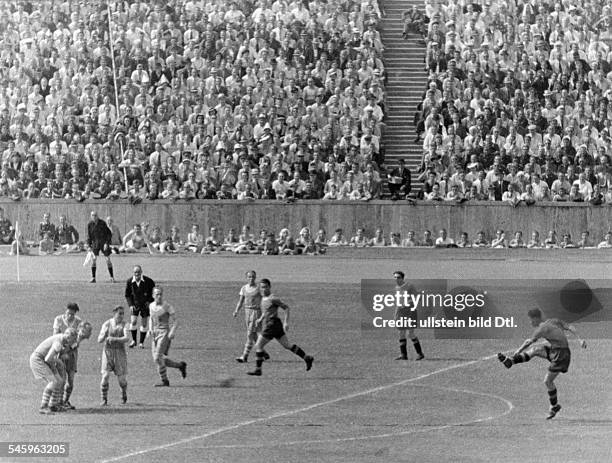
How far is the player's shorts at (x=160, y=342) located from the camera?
28594mm

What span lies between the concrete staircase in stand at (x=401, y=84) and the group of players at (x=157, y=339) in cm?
1465

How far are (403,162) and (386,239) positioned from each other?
7.24ft

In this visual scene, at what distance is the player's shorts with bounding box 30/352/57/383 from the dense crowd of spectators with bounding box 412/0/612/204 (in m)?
20.7

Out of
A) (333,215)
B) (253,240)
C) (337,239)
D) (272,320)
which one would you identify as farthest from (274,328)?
(333,215)

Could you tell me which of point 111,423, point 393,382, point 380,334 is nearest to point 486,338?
point 380,334

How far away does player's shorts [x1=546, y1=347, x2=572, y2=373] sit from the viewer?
25641 mm

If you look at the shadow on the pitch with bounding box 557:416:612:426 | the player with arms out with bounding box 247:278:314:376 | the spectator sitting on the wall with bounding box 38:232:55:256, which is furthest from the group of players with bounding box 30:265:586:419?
the spectator sitting on the wall with bounding box 38:232:55:256

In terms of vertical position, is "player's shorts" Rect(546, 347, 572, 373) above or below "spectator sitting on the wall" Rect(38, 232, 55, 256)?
→ below

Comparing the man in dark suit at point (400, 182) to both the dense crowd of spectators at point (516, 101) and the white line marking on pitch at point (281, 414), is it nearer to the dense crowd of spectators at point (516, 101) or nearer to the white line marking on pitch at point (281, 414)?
the dense crowd of spectators at point (516, 101)

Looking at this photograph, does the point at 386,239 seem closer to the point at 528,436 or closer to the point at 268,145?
the point at 268,145

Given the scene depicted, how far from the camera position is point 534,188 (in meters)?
45.5

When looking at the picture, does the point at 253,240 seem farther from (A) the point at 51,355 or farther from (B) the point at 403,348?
(A) the point at 51,355

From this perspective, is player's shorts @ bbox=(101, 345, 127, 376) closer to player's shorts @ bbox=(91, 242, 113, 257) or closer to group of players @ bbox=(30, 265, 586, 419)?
group of players @ bbox=(30, 265, 586, 419)

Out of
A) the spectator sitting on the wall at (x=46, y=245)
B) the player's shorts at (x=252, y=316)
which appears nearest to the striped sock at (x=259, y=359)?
→ the player's shorts at (x=252, y=316)
